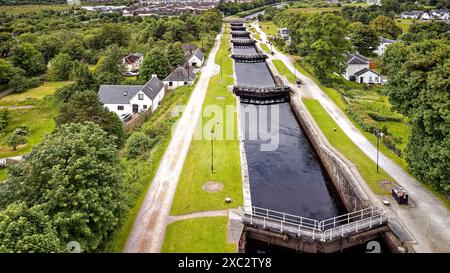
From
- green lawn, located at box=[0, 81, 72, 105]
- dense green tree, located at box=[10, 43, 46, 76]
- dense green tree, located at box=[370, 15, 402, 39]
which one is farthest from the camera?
dense green tree, located at box=[370, 15, 402, 39]

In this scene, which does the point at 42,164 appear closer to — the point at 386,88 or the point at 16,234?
the point at 16,234

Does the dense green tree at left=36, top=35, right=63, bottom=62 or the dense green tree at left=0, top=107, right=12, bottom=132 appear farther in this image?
the dense green tree at left=36, top=35, right=63, bottom=62

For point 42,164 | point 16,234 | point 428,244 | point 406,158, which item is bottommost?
point 428,244

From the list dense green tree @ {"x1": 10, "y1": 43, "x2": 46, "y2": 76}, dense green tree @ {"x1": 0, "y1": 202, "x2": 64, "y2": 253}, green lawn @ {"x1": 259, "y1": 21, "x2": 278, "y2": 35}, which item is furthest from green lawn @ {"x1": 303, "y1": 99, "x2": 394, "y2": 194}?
green lawn @ {"x1": 259, "y1": 21, "x2": 278, "y2": 35}

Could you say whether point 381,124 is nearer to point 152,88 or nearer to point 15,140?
point 152,88

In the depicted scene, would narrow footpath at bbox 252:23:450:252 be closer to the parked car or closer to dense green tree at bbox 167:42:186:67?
the parked car

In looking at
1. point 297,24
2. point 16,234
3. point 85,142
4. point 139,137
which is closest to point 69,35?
point 297,24
